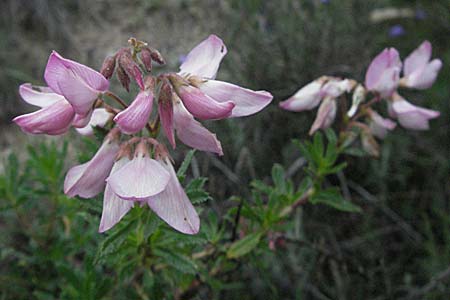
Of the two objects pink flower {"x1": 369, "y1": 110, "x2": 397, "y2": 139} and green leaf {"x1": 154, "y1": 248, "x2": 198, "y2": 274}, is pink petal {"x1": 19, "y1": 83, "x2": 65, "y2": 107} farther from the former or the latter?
pink flower {"x1": 369, "y1": 110, "x2": 397, "y2": 139}

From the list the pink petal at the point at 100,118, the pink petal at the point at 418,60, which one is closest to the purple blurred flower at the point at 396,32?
the pink petal at the point at 418,60

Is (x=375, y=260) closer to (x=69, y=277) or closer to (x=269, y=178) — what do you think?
(x=269, y=178)

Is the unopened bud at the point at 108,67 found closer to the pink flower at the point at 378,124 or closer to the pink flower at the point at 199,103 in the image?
the pink flower at the point at 199,103

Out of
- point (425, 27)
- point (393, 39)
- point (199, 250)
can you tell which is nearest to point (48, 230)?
point (199, 250)

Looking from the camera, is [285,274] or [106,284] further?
[285,274]

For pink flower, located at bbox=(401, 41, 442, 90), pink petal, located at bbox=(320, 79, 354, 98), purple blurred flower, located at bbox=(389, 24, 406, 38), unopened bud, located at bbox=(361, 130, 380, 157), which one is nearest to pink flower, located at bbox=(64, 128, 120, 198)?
pink petal, located at bbox=(320, 79, 354, 98)

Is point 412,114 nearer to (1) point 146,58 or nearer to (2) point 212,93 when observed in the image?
(2) point 212,93
